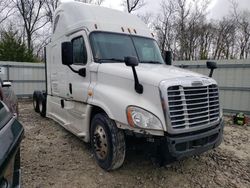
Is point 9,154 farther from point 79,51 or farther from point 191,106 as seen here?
point 79,51

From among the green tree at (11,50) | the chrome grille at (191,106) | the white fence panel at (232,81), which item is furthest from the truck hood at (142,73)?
the green tree at (11,50)

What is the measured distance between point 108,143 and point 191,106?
1.39 meters

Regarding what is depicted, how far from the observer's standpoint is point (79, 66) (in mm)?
4824

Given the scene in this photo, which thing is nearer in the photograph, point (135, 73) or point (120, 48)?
point (135, 73)

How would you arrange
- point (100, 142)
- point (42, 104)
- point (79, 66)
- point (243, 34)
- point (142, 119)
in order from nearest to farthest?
1. point (142, 119)
2. point (100, 142)
3. point (79, 66)
4. point (42, 104)
5. point (243, 34)

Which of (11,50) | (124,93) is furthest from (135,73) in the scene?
(11,50)

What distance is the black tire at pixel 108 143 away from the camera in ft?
12.2

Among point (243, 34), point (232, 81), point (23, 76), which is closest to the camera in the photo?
point (232, 81)

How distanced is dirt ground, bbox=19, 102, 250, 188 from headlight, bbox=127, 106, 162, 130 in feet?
3.36

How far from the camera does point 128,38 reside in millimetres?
4934

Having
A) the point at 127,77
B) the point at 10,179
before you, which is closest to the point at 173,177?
the point at 127,77

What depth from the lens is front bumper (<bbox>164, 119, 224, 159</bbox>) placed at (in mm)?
3242

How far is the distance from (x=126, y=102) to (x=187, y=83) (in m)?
0.90

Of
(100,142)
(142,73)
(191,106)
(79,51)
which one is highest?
(79,51)
